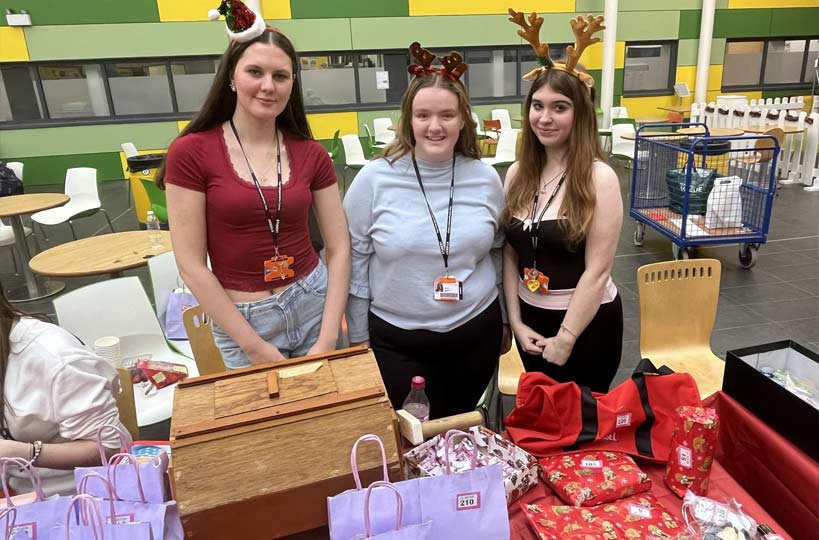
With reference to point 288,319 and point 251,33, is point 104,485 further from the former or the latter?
point 251,33

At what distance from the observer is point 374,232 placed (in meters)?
1.69

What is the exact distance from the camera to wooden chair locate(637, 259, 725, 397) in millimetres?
2441

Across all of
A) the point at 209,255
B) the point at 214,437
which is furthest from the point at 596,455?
the point at 209,255

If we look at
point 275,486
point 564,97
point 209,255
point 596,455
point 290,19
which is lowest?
point 596,455

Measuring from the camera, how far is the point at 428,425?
1.23 meters

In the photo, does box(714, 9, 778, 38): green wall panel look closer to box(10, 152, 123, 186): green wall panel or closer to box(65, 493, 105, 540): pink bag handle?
box(10, 152, 123, 186): green wall panel

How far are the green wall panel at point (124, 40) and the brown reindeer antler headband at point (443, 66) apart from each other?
8900 mm

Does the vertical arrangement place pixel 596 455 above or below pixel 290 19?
below

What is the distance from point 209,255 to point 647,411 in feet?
4.09

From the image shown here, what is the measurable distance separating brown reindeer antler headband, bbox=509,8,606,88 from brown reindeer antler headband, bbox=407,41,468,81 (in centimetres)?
25

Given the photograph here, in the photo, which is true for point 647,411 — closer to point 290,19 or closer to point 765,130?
point 765,130

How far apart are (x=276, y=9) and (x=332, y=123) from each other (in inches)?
82.5

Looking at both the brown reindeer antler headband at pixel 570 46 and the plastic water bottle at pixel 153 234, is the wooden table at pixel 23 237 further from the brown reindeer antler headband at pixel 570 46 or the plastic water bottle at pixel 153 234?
the brown reindeer antler headband at pixel 570 46

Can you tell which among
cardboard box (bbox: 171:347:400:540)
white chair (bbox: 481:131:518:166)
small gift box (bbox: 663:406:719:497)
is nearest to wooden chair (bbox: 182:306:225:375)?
cardboard box (bbox: 171:347:400:540)
